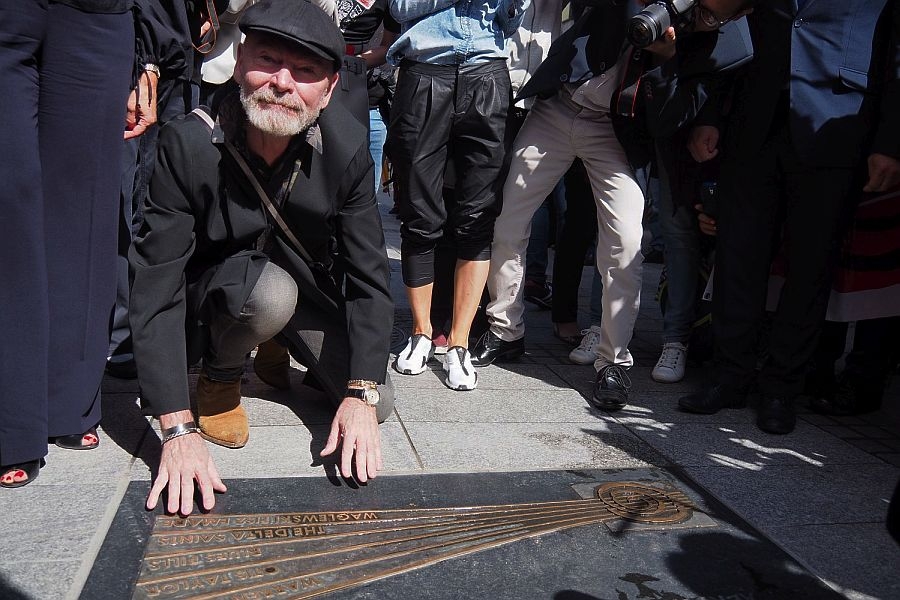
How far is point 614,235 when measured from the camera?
12.3 feet

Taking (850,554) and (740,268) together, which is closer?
(850,554)

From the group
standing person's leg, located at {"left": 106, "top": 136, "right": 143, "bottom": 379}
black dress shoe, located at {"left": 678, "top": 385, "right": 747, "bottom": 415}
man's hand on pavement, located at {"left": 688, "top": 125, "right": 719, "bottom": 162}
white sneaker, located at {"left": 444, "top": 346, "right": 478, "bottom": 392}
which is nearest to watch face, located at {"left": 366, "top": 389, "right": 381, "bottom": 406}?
white sneaker, located at {"left": 444, "top": 346, "right": 478, "bottom": 392}

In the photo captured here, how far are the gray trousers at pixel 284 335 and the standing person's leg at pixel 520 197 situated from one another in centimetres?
104

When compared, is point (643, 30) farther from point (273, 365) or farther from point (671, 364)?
point (273, 365)

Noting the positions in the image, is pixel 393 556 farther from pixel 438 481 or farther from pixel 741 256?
pixel 741 256

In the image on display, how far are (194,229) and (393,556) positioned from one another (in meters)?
1.24

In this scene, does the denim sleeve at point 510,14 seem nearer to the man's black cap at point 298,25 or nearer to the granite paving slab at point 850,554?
the man's black cap at point 298,25

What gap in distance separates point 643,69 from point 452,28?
80cm

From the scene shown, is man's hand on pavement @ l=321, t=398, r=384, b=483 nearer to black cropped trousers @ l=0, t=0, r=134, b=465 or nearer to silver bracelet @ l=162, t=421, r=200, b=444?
silver bracelet @ l=162, t=421, r=200, b=444

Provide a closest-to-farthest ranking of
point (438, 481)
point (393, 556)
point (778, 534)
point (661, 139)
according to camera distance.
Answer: point (393, 556) < point (778, 534) < point (438, 481) < point (661, 139)

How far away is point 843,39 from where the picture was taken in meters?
3.32

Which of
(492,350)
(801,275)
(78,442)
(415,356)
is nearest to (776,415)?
(801,275)

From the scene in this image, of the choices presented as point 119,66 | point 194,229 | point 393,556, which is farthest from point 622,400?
point 119,66

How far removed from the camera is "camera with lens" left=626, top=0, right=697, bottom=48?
319 centimetres
